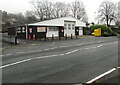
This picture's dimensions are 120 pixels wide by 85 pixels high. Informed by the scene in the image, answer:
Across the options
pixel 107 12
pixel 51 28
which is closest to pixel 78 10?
pixel 107 12

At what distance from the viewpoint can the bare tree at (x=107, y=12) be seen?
6412 cm

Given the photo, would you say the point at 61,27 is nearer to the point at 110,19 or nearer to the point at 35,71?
the point at 35,71

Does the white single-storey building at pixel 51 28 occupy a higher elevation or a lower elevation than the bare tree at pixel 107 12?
lower

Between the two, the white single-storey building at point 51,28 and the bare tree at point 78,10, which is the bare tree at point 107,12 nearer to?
Result: the bare tree at point 78,10

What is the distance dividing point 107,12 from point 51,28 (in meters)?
42.6

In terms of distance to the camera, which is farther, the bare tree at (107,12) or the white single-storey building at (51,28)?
the bare tree at (107,12)

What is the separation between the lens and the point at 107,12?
65062 mm

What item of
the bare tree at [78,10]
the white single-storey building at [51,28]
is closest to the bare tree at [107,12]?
the bare tree at [78,10]

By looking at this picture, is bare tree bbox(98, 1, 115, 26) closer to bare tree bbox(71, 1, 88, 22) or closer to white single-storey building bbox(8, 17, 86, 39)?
bare tree bbox(71, 1, 88, 22)

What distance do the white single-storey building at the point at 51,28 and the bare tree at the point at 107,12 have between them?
32694mm

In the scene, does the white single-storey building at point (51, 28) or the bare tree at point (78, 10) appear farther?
the bare tree at point (78, 10)

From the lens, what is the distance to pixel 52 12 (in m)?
62.1

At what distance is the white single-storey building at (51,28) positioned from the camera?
2823 cm

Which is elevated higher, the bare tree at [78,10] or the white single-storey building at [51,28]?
the bare tree at [78,10]
